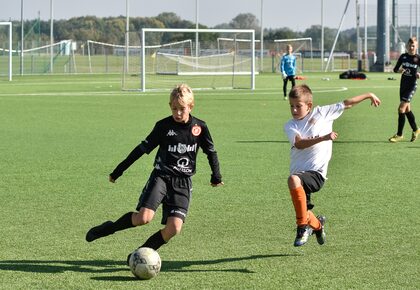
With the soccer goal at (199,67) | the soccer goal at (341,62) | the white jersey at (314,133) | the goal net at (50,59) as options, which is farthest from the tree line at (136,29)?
the white jersey at (314,133)

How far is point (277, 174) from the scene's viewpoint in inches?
531

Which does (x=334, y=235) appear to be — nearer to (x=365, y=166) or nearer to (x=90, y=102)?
(x=365, y=166)

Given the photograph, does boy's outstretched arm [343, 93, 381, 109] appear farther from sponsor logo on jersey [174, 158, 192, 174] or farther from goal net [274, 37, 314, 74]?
goal net [274, 37, 314, 74]

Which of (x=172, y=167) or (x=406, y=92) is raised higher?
(x=406, y=92)

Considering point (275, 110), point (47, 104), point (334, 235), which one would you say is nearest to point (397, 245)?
point (334, 235)

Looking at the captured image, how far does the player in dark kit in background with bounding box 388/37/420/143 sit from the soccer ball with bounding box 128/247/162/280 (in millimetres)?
11619

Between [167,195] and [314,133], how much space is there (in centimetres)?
136

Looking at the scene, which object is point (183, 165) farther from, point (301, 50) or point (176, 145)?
point (301, 50)

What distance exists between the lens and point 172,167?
7754 mm

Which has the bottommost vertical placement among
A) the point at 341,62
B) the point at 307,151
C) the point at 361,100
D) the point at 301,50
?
the point at 307,151

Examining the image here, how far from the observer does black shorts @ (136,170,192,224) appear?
7645 millimetres

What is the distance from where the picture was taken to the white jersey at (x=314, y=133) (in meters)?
8.16

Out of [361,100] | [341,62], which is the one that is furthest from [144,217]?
[341,62]

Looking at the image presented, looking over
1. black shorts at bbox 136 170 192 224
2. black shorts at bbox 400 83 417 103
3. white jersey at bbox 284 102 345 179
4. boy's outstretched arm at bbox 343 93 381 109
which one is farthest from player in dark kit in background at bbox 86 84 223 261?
black shorts at bbox 400 83 417 103
